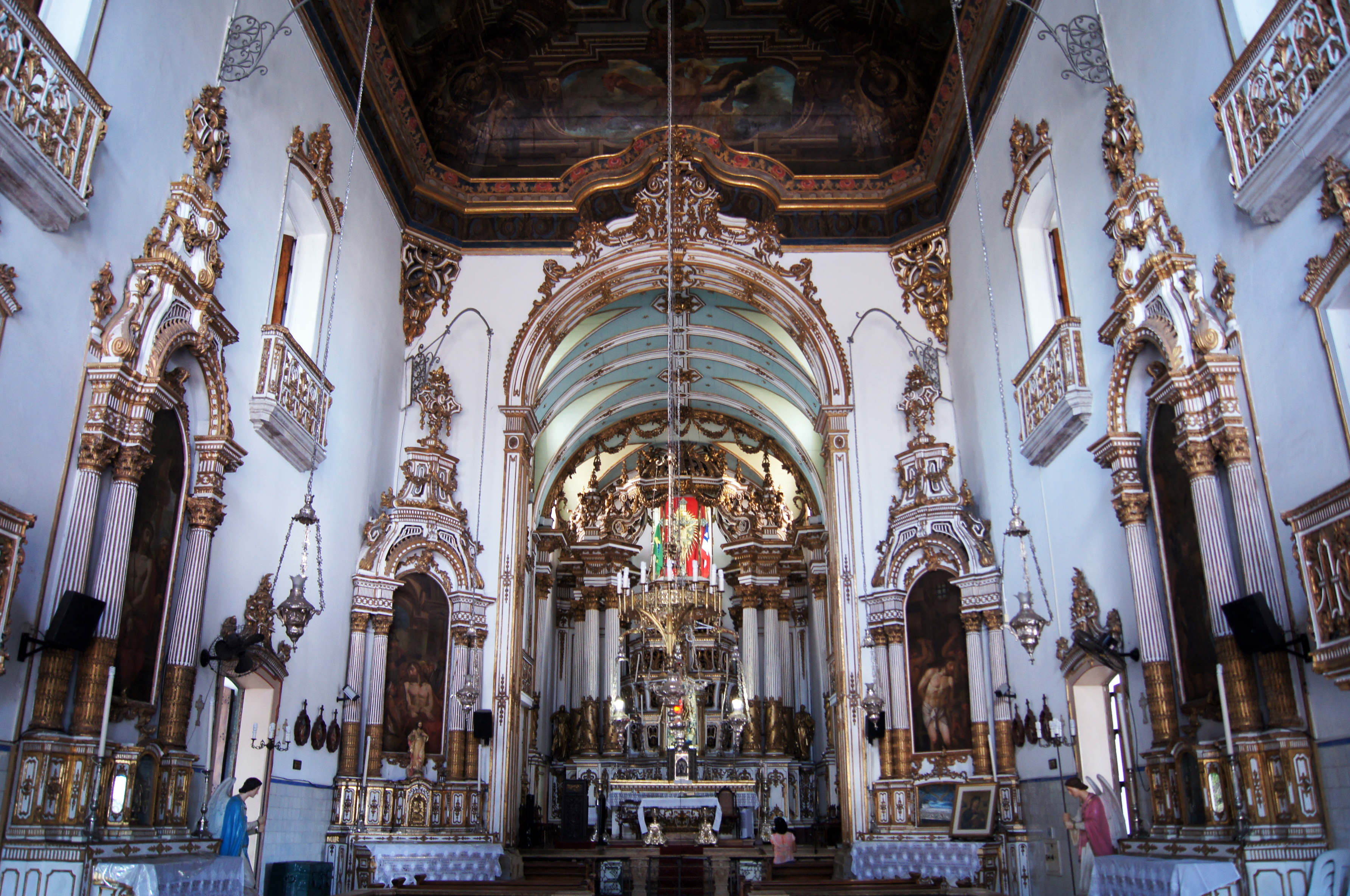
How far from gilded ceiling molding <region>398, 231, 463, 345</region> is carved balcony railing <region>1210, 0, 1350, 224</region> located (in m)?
11.9

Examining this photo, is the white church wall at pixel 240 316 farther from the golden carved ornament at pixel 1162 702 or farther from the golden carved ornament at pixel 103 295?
the golden carved ornament at pixel 1162 702

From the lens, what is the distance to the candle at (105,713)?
24.0 feet

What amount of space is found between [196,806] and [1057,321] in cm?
962

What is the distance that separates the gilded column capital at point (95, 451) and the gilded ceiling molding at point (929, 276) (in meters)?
12.2

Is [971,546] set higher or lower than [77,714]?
higher

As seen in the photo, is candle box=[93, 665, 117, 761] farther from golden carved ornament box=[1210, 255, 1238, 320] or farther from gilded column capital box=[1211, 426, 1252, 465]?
golden carved ornament box=[1210, 255, 1238, 320]

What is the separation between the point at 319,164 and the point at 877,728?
34.5 ft

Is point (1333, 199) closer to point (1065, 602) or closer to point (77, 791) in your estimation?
point (1065, 602)

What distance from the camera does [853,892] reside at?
315 inches

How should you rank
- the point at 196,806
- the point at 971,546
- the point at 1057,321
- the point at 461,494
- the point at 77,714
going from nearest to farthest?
the point at 77,714 < the point at 196,806 < the point at 1057,321 < the point at 971,546 < the point at 461,494

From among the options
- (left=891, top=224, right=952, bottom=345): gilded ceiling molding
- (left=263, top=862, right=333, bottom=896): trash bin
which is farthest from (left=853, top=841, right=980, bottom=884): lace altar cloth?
(left=891, top=224, right=952, bottom=345): gilded ceiling molding

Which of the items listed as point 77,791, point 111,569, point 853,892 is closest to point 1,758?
point 77,791

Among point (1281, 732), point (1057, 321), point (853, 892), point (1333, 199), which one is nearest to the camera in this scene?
point (1333, 199)

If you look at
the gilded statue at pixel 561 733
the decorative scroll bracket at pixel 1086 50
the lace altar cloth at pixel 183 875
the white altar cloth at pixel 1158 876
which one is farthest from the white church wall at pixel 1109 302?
the gilded statue at pixel 561 733
